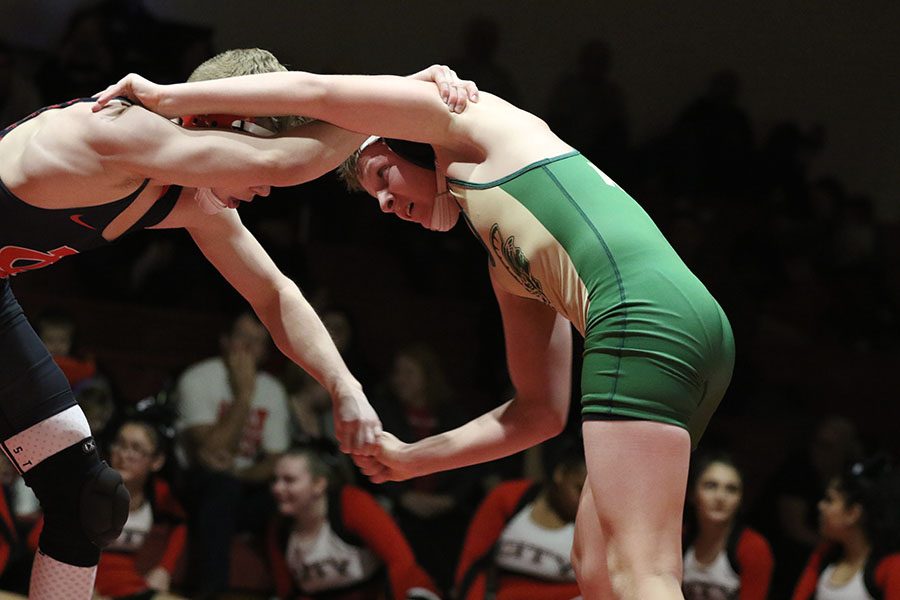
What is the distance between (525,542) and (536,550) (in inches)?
1.9

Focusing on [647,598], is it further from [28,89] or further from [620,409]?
[28,89]

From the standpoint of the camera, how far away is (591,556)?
262cm

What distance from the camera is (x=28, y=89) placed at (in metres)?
6.39

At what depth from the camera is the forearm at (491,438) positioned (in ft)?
9.46

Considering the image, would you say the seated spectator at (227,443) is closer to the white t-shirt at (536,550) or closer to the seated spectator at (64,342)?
the seated spectator at (64,342)

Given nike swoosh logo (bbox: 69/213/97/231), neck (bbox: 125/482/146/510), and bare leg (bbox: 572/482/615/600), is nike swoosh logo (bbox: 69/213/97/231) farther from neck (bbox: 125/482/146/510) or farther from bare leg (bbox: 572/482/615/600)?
neck (bbox: 125/482/146/510)

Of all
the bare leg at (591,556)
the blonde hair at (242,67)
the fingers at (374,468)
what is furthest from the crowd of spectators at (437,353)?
the blonde hair at (242,67)

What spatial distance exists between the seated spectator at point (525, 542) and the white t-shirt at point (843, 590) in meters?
0.91

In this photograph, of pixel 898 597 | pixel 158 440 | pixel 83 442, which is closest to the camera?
pixel 83 442

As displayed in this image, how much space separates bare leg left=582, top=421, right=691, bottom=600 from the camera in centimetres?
234

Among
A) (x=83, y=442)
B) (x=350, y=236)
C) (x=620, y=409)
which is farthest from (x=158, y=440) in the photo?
(x=620, y=409)

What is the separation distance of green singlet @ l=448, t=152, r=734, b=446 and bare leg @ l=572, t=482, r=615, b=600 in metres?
0.28

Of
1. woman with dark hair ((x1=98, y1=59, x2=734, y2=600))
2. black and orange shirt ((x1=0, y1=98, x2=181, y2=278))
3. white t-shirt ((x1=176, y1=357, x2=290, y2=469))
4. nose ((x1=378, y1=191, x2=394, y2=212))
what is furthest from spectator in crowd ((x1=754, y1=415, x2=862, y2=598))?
black and orange shirt ((x1=0, y1=98, x2=181, y2=278))

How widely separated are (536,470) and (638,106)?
3.45m
